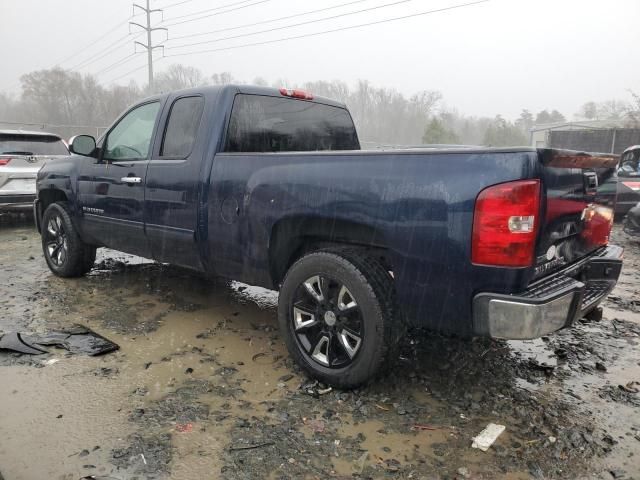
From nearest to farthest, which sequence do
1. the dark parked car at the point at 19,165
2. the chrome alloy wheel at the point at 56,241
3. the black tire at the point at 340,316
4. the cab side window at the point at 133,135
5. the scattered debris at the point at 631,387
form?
the black tire at the point at 340,316 → the scattered debris at the point at 631,387 → the cab side window at the point at 133,135 → the chrome alloy wheel at the point at 56,241 → the dark parked car at the point at 19,165

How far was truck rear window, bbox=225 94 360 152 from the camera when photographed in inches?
148

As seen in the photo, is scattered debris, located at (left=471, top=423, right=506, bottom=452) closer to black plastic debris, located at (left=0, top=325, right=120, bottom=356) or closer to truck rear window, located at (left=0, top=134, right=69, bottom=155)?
black plastic debris, located at (left=0, top=325, right=120, bottom=356)

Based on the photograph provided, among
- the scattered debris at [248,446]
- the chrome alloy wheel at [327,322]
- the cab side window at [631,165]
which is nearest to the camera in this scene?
the scattered debris at [248,446]

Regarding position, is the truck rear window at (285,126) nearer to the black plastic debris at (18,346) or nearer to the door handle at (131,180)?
the door handle at (131,180)

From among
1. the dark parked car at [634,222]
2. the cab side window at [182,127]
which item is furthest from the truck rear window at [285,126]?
the dark parked car at [634,222]

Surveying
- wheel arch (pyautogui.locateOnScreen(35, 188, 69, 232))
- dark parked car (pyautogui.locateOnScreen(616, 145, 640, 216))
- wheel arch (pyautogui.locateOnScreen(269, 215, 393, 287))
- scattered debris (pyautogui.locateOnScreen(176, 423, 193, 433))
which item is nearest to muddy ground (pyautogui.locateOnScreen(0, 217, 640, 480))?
scattered debris (pyautogui.locateOnScreen(176, 423, 193, 433))

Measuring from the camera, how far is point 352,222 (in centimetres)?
278

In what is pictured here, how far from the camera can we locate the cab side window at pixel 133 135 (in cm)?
432

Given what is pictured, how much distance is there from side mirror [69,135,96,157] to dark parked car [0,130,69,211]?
439cm

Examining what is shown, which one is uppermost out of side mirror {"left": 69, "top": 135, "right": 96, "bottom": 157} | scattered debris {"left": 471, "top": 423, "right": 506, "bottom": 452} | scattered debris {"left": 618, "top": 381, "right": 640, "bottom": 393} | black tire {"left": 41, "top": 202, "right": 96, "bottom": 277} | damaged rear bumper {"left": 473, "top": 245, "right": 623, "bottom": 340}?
side mirror {"left": 69, "top": 135, "right": 96, "bottom": 157}

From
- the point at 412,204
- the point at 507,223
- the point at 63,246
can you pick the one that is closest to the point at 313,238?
the point at 412,204

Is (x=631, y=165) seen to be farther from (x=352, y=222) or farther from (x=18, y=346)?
(x=18, y=346)

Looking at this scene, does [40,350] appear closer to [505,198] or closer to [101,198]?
[101,198]

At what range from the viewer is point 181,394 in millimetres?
2977
